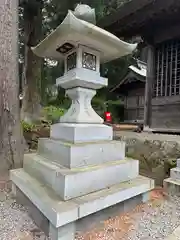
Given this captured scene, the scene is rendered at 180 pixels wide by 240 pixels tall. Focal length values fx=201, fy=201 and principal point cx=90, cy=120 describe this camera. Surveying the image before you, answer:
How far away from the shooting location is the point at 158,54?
5754 millimetres

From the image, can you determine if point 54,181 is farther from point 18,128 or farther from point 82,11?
point 18,128

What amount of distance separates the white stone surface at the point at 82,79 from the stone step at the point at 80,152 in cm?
67

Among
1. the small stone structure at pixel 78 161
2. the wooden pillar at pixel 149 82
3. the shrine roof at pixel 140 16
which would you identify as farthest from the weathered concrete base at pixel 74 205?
the wooden pillar at pixel 149 82

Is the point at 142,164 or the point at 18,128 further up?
the point at 18,128

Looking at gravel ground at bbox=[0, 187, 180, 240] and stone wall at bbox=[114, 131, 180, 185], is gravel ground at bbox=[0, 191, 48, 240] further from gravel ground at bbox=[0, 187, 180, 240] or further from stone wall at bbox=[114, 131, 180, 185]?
stone wall at bbox=[114, 131, 180, 185]

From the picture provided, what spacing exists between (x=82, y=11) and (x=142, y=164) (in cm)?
280

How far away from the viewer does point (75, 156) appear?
201cm

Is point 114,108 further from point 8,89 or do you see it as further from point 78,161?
point 78,161

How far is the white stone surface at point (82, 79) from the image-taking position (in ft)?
7.23

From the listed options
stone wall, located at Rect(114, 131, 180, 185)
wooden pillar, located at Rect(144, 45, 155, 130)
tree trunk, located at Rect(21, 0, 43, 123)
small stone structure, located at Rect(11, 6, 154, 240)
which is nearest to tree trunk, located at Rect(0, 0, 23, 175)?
small stone structure, located at Rect(11, 6, 154, 240)

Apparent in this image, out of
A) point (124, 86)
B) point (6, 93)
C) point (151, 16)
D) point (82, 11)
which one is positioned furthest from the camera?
point (124, 86)

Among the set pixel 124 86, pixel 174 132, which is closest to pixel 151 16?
pixel 174 132

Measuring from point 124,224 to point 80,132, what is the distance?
103cm

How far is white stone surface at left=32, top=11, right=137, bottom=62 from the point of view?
6.16ft
